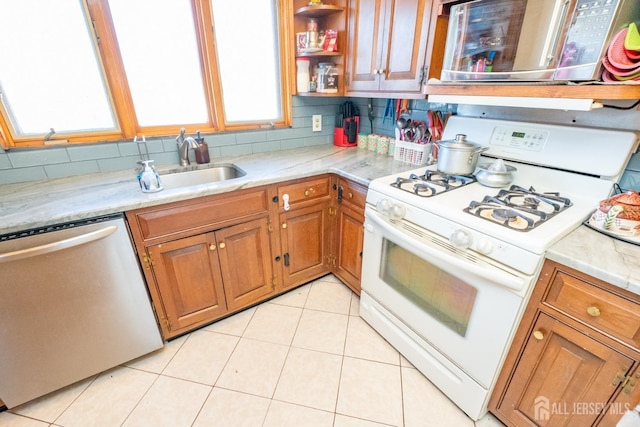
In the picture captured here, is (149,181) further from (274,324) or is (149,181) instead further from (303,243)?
(274,324)

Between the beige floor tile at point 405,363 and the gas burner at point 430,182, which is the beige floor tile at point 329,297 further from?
the gas burner at point 430,182

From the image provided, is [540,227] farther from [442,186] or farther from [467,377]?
[467,377]

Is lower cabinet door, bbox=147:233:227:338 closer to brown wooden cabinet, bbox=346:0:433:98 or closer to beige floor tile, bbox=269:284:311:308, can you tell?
beige floor tile, bbox=269:284:311:308

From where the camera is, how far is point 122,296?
1.33 meters

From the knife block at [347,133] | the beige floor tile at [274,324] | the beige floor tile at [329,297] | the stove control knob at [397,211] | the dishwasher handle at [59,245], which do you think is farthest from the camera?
the knife block at [347,133]

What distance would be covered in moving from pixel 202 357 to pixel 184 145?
1228 mm

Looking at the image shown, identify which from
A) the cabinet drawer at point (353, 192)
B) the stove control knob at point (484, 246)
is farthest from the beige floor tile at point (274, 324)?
the stove control knob at point (484, 246)

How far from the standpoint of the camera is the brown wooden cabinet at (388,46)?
1435 mm

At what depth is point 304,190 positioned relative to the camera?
172cm

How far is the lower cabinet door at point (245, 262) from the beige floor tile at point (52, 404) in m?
0.79

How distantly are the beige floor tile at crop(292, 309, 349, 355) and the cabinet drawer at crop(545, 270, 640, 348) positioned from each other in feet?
3.50

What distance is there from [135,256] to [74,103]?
943mm

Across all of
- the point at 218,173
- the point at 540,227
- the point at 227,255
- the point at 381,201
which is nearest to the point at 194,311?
the point at 227,255

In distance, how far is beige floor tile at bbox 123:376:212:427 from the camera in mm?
1261
